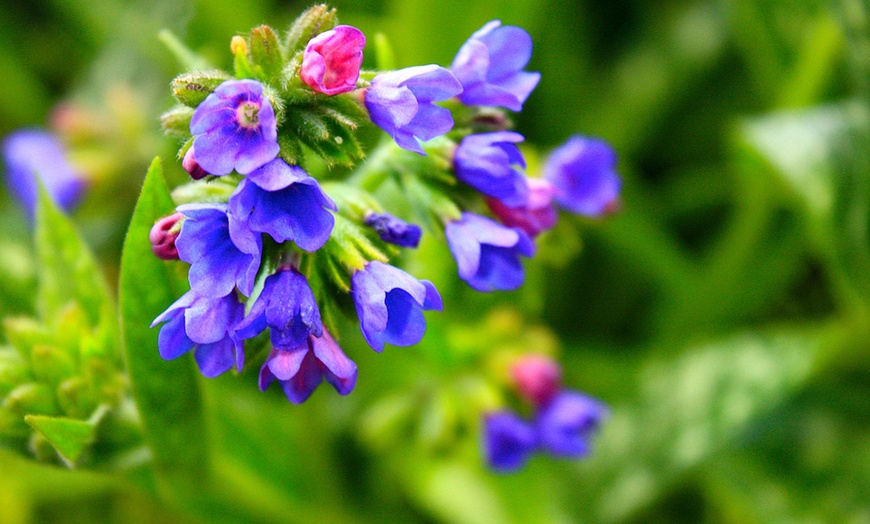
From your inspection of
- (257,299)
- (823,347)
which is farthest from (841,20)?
(257,299)

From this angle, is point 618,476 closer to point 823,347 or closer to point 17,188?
point 823,347

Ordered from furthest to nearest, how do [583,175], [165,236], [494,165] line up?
[583,175] < [494,165] < [165,236]

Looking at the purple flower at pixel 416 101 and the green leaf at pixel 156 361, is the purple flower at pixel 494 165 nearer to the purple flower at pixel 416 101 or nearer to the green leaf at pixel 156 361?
the purple flower at pixel 416 101

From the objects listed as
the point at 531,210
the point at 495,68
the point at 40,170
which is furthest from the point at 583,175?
the point at 40,170

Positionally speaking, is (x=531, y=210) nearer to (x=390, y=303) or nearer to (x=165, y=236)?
(x=390, y=303)

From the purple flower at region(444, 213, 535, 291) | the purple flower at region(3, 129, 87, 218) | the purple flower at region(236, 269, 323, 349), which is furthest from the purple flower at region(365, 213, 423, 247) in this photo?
the purple flower at region(3, 129, 87, 218)
